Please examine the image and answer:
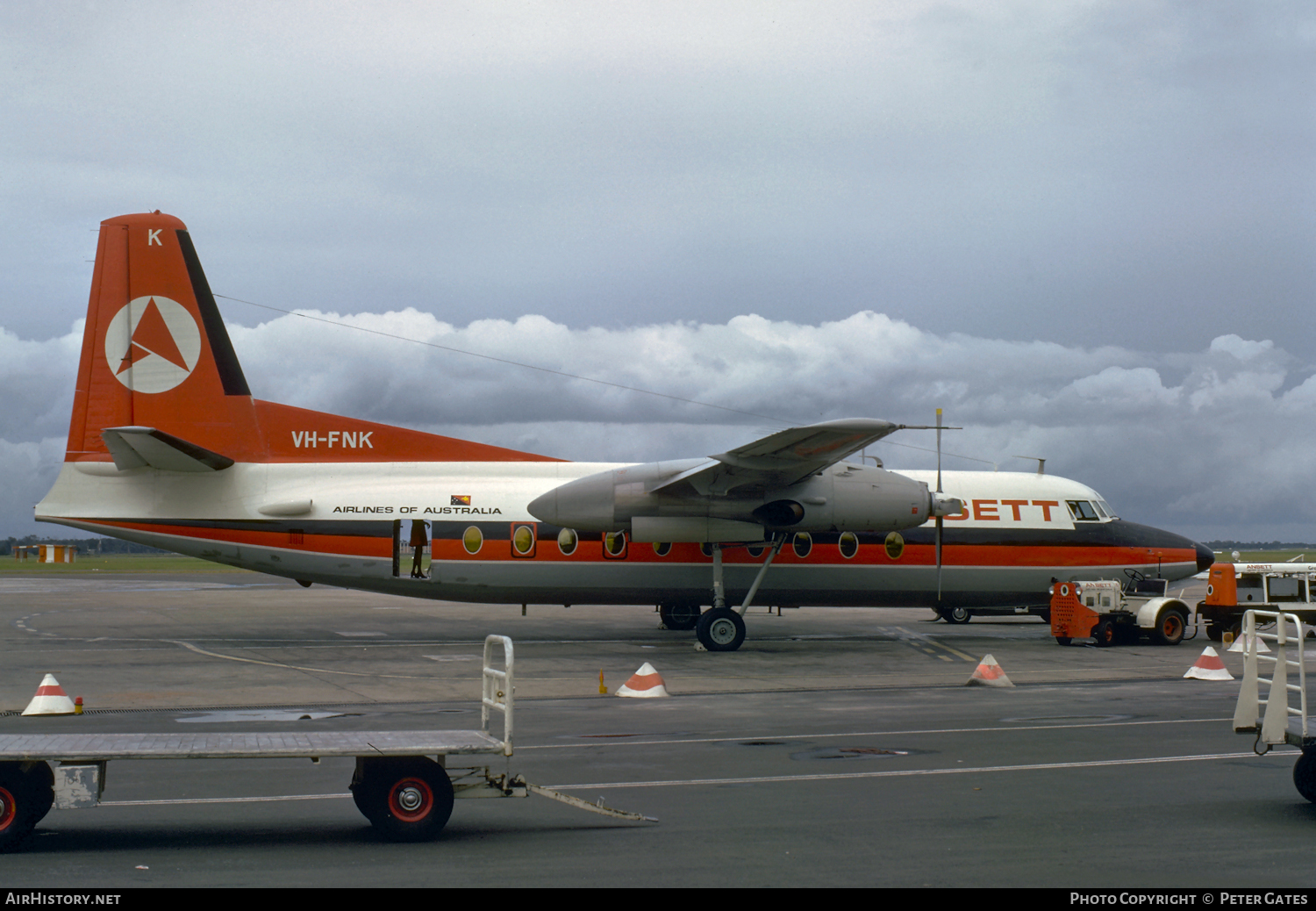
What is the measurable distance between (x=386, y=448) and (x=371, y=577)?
2.89 meters

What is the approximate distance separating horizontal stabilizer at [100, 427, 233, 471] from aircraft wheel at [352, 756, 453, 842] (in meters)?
14.1

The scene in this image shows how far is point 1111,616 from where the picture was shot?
24.6 m

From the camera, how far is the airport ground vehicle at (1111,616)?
2441 centimetres

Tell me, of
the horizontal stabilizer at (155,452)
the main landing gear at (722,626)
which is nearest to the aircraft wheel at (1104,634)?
the main landing gear at (722,626)

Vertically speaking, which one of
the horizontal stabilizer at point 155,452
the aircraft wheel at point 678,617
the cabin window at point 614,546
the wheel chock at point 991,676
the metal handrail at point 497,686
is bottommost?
the wheel chock at point 991,676

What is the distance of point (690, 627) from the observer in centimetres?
2733

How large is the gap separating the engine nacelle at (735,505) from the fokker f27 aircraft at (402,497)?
1.6 inches

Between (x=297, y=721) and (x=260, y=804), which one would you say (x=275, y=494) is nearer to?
(x=297, y=721)

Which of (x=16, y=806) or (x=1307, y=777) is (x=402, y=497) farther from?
(x=1307, y=777)

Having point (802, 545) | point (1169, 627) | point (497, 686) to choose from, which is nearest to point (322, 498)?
point (802, 545)

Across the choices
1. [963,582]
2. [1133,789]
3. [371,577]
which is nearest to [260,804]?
[1133,789]

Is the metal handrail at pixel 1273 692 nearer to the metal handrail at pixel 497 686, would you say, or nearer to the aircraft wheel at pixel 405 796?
the metal handrail at pixel 497 686

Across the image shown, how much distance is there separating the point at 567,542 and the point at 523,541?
93cm

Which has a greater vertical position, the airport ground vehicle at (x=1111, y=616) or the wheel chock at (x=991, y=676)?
the airport ground vehicle at (x=1111, y=616)
